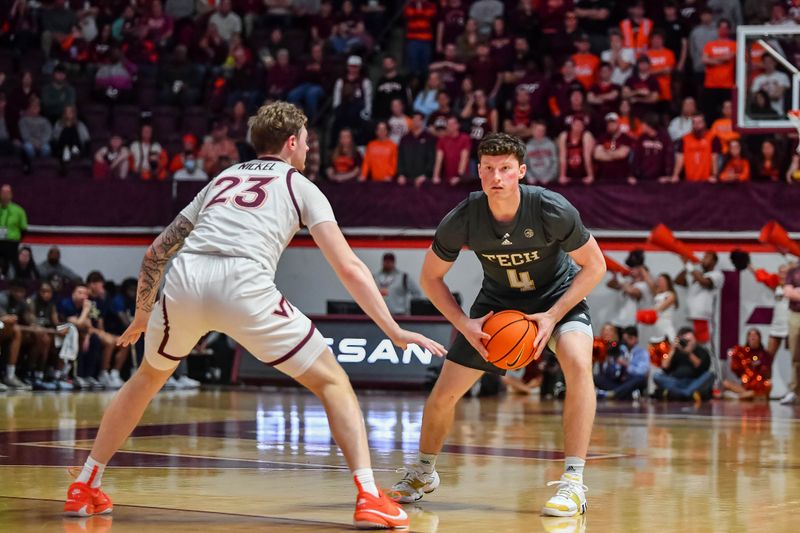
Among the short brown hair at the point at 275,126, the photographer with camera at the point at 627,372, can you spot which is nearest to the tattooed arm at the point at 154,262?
the short brown hair at the point at 275,126

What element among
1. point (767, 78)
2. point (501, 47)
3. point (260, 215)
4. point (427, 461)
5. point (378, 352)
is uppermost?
point (501, 47)

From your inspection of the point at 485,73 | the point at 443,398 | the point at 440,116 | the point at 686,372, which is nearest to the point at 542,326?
the point at 443,398

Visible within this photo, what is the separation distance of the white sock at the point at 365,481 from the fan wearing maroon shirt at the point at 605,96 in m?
17.0

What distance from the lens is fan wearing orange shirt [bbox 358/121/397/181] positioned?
22.7 m

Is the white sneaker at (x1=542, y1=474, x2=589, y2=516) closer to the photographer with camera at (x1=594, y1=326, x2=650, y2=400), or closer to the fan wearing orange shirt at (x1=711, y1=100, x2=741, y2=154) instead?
the photographer with camera at (x1=594, y1=326, x2=650, y2=400)

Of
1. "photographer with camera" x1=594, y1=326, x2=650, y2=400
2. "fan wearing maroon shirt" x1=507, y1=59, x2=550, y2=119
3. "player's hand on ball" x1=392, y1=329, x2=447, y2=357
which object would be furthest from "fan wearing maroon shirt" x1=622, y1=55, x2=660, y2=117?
"player's hand on ball" x1=392, y1=329, x2=447, y2=357

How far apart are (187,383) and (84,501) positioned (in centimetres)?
1498

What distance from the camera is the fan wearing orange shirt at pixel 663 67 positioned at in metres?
22.6

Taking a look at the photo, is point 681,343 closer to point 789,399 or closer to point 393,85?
point 789,399

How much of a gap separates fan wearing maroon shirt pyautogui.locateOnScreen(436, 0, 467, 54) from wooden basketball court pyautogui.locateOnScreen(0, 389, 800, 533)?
1076 centimetres

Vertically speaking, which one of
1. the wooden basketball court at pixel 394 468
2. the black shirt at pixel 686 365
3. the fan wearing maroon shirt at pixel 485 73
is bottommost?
the black shirt at pixel 686 365

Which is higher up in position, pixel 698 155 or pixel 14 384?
pixel 698 155

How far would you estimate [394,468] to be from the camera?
9.31 m

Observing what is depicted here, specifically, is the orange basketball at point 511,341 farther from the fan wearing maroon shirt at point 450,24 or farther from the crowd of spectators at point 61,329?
the fan wearing maroon shirt at point 450,24
